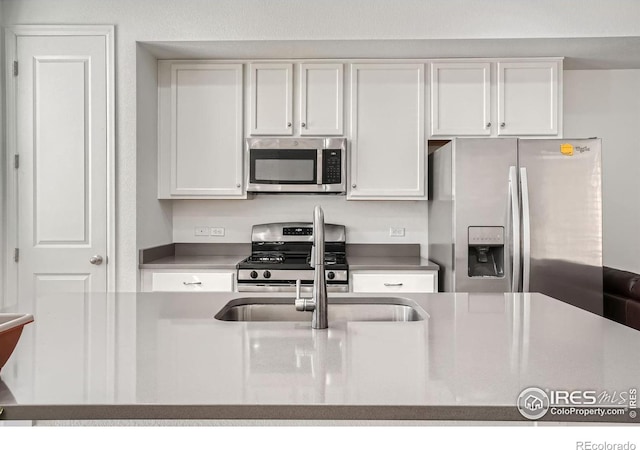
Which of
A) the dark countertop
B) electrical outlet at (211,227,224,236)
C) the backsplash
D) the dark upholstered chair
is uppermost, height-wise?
the backsplash

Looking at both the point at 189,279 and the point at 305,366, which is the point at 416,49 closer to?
the point at 189,279

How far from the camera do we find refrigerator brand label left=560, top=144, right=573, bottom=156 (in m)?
3.01

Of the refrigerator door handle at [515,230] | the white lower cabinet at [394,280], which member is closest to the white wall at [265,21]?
the refrigerator door handle at [515,230]

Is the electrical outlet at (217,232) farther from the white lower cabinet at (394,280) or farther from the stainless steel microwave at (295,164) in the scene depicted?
the white lower cabinet at (394,280)

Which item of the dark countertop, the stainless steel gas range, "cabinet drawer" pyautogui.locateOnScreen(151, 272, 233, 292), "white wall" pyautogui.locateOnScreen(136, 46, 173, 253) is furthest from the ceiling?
"cabinet drawer" pyautogui.locateOnScreen(151, 272, 233, 292)

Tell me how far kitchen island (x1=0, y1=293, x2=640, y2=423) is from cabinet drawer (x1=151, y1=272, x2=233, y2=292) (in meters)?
1.69

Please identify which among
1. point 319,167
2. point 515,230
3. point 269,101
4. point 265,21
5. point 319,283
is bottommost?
point 319,283

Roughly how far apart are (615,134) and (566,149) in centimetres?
114

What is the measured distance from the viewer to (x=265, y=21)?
126 inches

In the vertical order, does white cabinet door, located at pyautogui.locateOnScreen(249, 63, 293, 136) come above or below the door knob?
above

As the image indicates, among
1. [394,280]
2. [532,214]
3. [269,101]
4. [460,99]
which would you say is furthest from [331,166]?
[532,214]

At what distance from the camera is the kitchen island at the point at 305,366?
2.82 ft

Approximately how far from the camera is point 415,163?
11.6 feet

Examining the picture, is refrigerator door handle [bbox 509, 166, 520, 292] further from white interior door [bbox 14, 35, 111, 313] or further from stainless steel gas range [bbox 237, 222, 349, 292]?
white interior door [bbox 14, 35, 111, 313]
